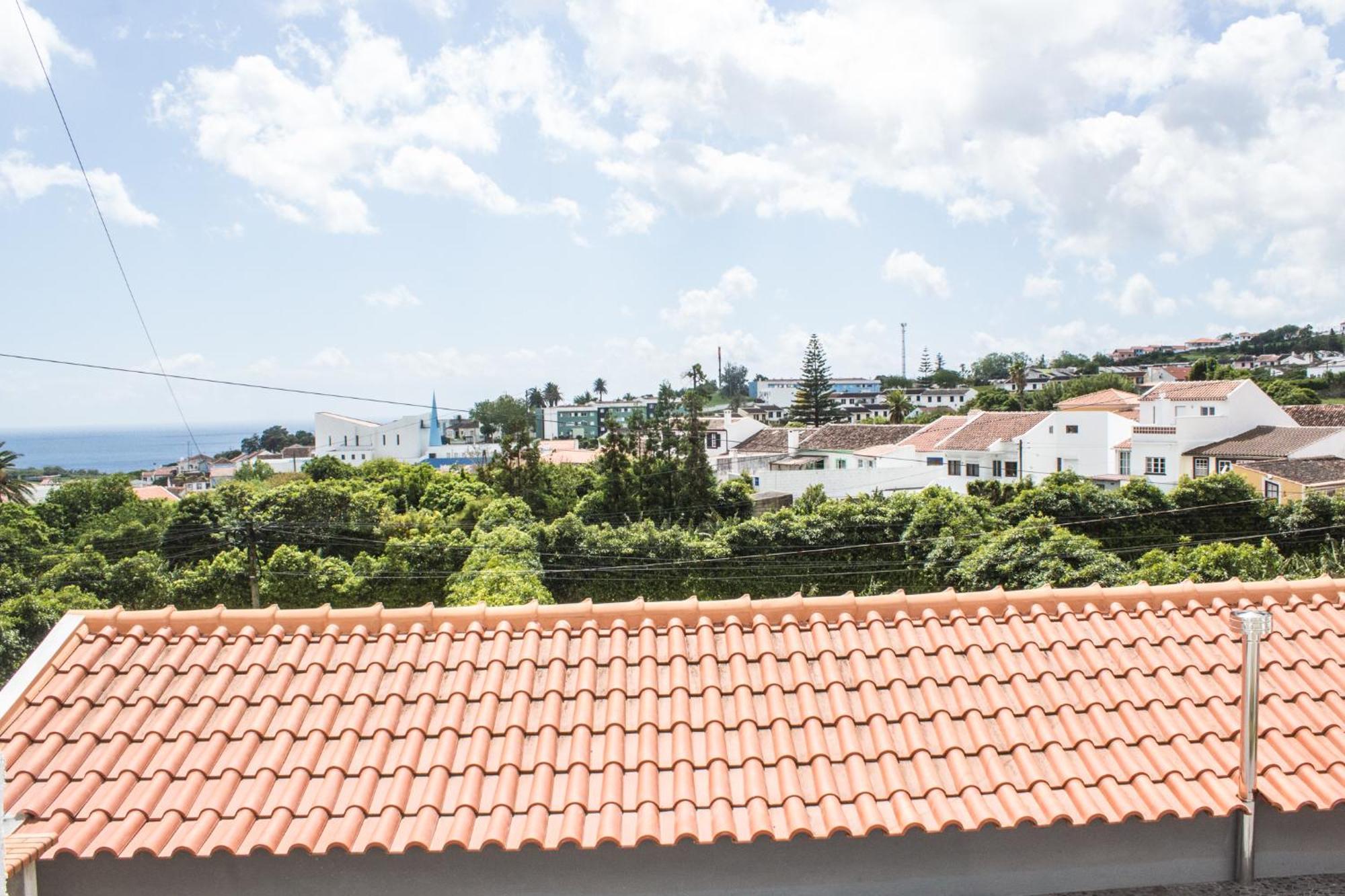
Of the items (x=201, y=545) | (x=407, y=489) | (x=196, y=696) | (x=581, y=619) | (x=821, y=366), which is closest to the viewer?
(x=196, y=696)

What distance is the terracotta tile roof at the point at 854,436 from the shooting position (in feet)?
164

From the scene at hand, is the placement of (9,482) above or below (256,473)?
above

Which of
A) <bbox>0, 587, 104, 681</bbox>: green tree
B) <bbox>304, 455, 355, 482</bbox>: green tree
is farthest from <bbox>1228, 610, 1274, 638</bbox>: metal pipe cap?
<bbox>304, 455, 355, 482</bbox>: green tree

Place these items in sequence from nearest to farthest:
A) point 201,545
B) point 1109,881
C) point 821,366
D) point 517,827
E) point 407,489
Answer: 1. point 517,827
2. point 1109,881
3. point 201,545
4. point 407,489
5. point 821,366

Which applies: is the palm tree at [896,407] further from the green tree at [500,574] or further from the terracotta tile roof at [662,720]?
the terracotta tile roof at [662,720]

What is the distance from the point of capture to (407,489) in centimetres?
4172

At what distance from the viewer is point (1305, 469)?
105 ft

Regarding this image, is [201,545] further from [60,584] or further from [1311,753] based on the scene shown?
[1311,753]

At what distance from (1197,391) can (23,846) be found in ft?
148

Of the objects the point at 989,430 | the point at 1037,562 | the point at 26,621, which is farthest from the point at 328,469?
the point at 1037,562

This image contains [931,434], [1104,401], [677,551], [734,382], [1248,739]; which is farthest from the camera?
[734,382]

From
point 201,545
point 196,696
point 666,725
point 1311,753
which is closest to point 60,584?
point 201,545

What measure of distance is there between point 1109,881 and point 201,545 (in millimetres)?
32681

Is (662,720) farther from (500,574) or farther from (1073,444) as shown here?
(1073,444)
